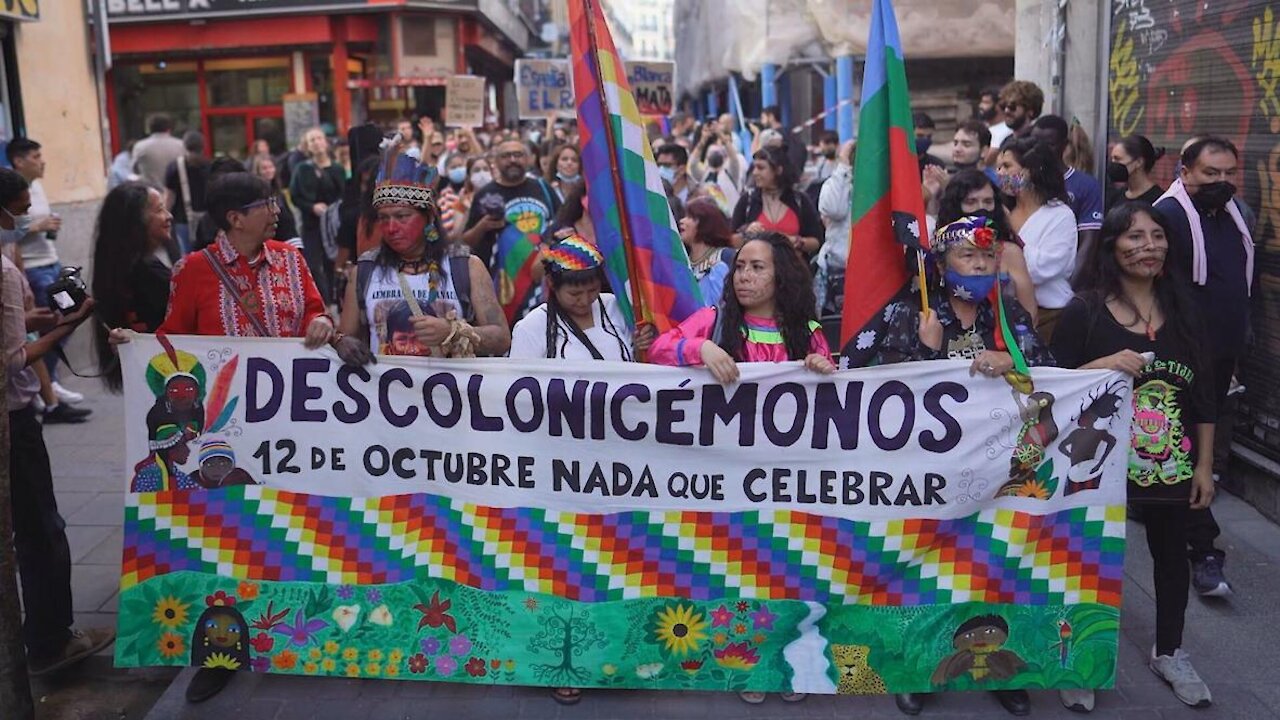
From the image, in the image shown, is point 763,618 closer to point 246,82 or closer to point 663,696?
point 663,696

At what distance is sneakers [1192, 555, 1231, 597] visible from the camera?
5055 millimetres

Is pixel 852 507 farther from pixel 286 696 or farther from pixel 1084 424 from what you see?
pixel 286 696

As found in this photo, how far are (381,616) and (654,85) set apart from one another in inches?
492

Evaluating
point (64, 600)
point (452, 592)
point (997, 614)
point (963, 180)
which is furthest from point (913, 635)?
point (64, 600)

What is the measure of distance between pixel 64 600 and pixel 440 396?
180cm

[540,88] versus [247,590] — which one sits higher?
[540,88]

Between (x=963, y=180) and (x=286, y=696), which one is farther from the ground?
(x=963, y=180)

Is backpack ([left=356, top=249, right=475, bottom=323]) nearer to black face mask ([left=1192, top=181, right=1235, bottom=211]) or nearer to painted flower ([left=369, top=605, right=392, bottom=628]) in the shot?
painted flower ([left=369, top=605, right=392, bottom=628])

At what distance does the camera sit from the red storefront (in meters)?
21.6

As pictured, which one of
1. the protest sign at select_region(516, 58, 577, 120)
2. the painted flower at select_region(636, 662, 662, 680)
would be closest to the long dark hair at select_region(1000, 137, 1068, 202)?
the painted flower at select_region(636, 662, 662, 680)

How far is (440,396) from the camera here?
422cm

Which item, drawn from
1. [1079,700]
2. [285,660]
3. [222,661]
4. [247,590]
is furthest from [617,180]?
[1079,700]

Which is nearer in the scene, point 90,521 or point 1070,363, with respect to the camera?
point 1070,363

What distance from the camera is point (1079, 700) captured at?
4102 millimetres
